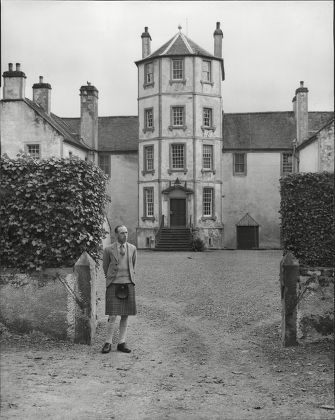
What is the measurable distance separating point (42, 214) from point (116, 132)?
34.6 meters

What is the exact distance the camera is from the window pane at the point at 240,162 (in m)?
41.4

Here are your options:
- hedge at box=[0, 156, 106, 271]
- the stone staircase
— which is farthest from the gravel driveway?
the stone staircase

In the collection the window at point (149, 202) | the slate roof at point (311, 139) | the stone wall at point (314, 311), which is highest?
the slate roof at point (311, 139)

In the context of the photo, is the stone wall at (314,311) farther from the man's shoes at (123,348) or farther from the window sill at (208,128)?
the window sill at (208,128)

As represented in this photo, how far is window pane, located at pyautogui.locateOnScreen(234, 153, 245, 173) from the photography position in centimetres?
4144

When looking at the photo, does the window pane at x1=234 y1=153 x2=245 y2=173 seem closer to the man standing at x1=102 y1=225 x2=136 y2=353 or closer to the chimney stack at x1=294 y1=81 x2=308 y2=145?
the chimney stack at x1=294 y1=81 x2=308 y2=145

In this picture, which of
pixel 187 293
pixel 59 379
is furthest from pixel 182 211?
pixel 59 379

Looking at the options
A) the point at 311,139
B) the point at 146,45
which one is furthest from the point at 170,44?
the point at 311,139

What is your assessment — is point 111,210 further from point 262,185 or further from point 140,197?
point 262,185

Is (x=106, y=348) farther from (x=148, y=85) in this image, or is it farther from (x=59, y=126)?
(x=148, y=85)

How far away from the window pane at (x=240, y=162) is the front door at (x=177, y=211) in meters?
6.29

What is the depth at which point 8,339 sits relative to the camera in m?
9.57

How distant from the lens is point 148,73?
129 feet

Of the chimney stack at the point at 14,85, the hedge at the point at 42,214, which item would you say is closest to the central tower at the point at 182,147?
the chimney stack at the point at 14,85
